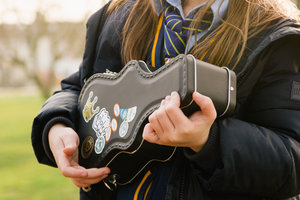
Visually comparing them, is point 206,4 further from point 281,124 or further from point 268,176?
point 268,176

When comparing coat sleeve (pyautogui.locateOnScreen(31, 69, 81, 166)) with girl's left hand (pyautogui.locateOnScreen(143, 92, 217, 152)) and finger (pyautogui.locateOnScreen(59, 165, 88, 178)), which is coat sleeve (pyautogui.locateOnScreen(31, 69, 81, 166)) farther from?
girl's left hand (pyautogui.locateOnScreen(143, 92, 217, 152))

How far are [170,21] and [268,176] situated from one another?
2.33 ft

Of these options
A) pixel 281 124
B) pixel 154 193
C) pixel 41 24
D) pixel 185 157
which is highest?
pixel 281 124

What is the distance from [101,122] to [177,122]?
0.51 metres

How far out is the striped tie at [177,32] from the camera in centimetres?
145

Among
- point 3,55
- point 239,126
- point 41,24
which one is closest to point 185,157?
point 239,126

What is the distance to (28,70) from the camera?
54.2 ft

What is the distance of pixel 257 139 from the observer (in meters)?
1.26

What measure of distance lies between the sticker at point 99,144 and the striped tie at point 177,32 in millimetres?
420

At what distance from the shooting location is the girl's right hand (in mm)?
1403

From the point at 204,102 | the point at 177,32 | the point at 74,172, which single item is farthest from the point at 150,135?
the point at 177,32

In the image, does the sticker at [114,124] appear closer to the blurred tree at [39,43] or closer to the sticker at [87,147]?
the sticker at [87,147]

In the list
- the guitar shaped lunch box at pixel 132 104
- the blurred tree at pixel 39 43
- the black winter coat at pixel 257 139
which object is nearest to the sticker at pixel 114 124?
the guitar shaped lunch box at pixel 132 104

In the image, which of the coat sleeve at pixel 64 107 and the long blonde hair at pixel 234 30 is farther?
the coat sleeve at pixel 64 107
